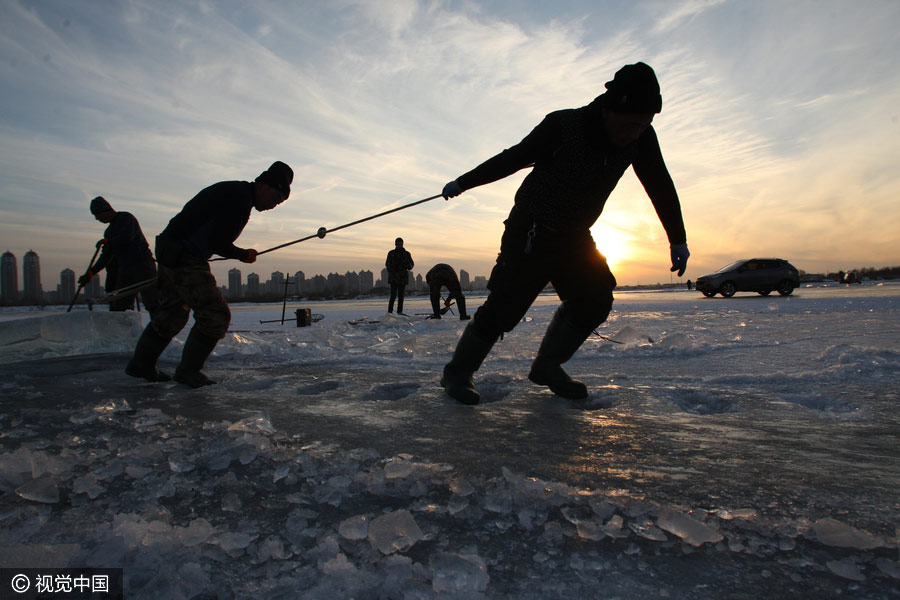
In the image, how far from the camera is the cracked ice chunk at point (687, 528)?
93 cm

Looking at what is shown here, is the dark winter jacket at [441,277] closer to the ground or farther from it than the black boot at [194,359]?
farther from it

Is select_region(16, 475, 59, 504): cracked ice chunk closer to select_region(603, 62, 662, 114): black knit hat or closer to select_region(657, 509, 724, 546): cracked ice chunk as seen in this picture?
select_region(657, 509, 724, 546): cracked ice chunk

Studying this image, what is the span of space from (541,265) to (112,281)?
571 cm

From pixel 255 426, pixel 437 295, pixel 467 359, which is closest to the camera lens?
pixel 255 426

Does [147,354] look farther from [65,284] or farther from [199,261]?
[65,284]

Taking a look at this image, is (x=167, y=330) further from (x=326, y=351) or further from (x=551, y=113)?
(x=551, y=113)

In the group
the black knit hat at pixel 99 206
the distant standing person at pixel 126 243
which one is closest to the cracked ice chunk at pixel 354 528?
the distant standing person at pixel 126 243

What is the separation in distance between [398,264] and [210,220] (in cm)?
824

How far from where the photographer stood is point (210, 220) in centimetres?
292

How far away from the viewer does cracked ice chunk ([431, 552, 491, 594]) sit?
0.80 m

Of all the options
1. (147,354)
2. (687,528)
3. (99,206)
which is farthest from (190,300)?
(99,206)

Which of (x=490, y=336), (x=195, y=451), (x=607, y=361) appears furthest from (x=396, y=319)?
(x=195, y=451)

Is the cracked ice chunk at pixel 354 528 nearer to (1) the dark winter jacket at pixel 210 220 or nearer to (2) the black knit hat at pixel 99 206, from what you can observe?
(1) the dark winter jacket at pixel 210 220

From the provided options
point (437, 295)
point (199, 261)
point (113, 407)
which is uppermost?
point (199, 261)
